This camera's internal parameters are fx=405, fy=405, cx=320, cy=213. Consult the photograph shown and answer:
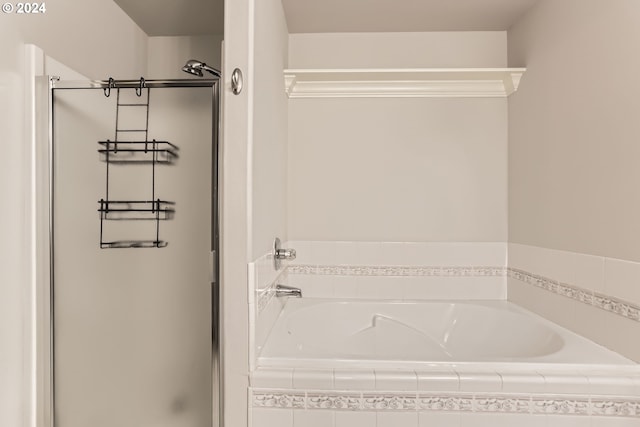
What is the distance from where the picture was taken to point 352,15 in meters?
2.25

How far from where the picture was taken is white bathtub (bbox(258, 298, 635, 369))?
6.33 feet

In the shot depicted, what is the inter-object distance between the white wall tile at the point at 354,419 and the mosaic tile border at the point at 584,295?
96 cm

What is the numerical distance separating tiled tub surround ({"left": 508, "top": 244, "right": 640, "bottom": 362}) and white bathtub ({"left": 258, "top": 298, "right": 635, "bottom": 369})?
0.08m

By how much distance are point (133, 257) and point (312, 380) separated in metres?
0.94

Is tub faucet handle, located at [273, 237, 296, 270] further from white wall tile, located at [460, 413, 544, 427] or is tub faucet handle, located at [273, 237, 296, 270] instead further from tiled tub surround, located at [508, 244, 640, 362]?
tiled tub surround, located at [508, 244, 640, 362]

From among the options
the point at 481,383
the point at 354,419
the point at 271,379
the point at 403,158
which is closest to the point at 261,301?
the point at 271,379

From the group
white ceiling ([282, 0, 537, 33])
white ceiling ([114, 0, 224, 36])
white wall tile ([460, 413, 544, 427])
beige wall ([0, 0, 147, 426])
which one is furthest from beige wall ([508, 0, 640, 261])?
beige wall ([0, 0, 147, 426])

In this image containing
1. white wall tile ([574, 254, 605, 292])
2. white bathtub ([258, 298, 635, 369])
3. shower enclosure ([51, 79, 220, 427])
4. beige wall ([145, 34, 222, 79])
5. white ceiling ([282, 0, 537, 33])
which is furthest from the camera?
beige wall ([145, 34, 222, 79])

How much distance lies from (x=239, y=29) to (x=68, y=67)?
0.96 m

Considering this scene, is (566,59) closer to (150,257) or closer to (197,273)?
(197,273)

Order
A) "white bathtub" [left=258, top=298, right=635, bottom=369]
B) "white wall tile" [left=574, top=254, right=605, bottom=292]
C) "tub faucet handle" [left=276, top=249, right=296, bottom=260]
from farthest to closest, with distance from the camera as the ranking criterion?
1. "white bathtub" [left=258, top=298, right=635, bottom=369]
2. "tub faucet handle" [left=276, top=249, right=296, bottom=260]
3. "white wall tile" [left=574, top=254, right=605, bottom=292]
